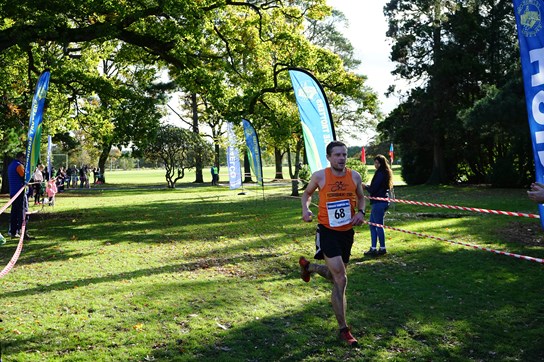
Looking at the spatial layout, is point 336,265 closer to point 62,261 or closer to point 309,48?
point 62,261

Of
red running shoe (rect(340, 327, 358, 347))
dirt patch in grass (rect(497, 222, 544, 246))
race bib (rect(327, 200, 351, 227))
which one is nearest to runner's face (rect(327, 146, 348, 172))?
race bib (rect(327, 200, 351, 227))

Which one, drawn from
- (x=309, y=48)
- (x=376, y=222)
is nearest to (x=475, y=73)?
(x=309, y=48)

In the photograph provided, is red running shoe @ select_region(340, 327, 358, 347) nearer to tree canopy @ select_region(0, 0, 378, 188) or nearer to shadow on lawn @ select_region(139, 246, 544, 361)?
shadow on lawn @ select_region(139, 246, 544, 361)

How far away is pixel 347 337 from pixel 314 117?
6.44 metres

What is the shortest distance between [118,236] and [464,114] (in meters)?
20.0

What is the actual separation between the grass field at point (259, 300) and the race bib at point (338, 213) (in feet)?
4.18

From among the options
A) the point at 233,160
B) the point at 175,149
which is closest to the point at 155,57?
the point at 233,160

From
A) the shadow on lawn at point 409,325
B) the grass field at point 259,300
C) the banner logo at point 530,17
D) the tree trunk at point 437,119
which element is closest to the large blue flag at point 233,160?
the grass field at point 259,300

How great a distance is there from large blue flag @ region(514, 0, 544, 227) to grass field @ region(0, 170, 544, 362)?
1809 millimetres

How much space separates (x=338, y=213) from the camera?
554 centimetres

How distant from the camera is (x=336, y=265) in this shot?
545 centimetres

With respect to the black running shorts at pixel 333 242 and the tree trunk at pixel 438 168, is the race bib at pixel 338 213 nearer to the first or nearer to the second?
the black running shorts at pixel 333 242

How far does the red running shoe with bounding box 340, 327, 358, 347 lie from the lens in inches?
204

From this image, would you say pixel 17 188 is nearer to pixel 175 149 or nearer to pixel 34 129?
pixel 34 129
